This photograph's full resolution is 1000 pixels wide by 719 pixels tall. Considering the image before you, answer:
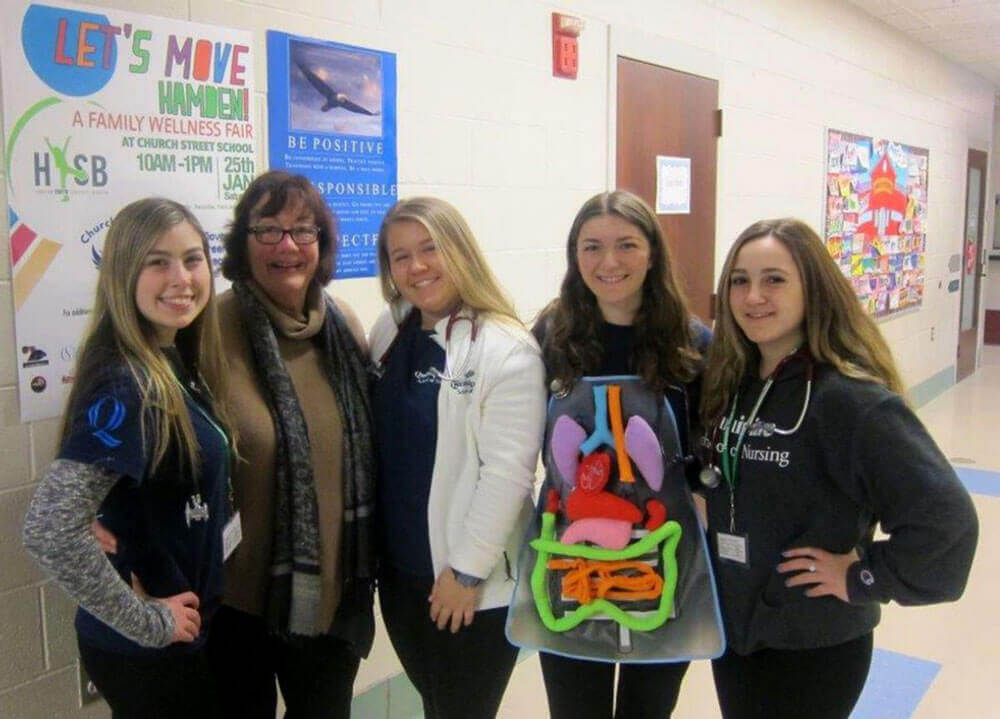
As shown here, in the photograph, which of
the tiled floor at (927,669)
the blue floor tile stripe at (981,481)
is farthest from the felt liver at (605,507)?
the blue floor tile stripe at (981,481)

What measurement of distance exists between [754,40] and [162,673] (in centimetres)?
374

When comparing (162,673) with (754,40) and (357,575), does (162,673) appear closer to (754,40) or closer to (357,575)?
(357,575)

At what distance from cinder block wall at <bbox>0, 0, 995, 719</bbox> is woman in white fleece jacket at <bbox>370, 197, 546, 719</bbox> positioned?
0.63 metres

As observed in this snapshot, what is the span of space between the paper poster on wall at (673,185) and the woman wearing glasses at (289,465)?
200 centimetres

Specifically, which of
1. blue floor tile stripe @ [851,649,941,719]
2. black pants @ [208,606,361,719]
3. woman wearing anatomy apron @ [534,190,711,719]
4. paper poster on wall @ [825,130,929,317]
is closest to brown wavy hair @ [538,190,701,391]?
woman wearing anatomy apron @ [534,190,711,719]

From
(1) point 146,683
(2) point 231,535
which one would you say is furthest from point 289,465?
(1) point 146,683

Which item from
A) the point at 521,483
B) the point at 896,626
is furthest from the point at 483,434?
the point at 896,626

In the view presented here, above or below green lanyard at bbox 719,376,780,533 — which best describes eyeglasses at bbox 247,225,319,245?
above

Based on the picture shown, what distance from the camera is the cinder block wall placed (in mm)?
1716

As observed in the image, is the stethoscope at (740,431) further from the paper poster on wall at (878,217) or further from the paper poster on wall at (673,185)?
the paper poster on wall at (878,217)

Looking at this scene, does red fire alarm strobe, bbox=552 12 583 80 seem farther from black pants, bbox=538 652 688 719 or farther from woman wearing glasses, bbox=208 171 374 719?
black pants, bbox=538 652 688 719


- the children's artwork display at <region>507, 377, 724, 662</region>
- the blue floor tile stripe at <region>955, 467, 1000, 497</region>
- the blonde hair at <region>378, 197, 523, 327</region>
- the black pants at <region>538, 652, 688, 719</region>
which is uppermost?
the blonde hair at <region>378, 197, 523, 327</region>

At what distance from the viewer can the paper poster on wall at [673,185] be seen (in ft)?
11.3

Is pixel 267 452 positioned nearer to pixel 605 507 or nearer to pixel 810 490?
pixel 605 507
